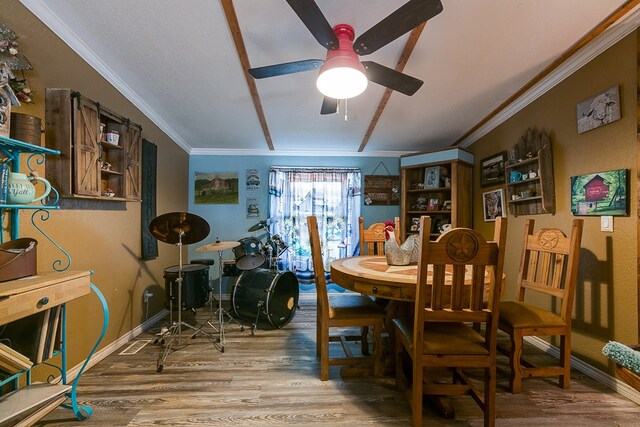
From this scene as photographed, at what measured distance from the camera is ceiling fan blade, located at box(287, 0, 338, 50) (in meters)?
1.17

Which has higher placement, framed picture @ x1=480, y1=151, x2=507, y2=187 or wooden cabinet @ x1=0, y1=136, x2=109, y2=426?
framed picture @ x1=480, y1=151, x2=507, y2=187

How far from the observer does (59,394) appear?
4.50ft

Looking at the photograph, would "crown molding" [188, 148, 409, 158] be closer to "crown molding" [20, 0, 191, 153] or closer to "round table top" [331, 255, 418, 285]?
"crown molding" [20, 0, 191, 153]

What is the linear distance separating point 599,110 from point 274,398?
121 inches

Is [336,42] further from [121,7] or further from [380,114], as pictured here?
[380,114]

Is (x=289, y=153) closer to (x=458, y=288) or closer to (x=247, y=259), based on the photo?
(x=247, y=259)

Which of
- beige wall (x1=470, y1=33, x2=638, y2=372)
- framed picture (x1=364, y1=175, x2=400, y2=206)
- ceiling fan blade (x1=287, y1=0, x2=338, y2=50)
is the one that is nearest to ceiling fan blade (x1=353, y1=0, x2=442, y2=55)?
ceiling fan blade (x1=287, y1=0, x2=338, y2=50)

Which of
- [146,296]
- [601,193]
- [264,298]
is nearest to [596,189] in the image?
[601,193]

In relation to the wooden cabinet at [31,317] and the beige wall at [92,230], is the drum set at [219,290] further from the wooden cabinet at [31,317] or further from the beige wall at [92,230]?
the wooden cabinet at [31,317]

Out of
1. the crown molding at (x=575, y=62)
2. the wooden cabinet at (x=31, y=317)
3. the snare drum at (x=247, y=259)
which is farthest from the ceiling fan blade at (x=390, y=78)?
the snare drum at (x=247, y=259)

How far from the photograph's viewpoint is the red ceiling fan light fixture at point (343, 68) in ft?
4.81

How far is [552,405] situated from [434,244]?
57.4 inches

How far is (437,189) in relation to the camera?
12.0 feet

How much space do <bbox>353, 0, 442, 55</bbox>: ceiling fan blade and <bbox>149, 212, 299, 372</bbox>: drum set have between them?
1.84m
